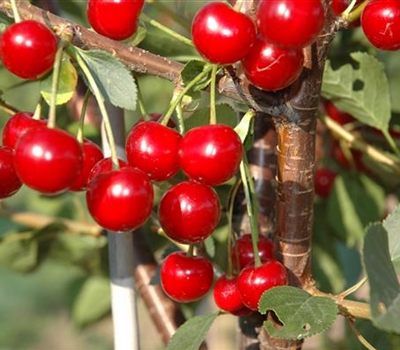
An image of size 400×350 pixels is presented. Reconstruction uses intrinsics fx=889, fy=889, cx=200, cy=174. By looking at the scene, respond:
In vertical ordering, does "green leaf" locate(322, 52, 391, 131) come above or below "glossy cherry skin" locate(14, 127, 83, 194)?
below

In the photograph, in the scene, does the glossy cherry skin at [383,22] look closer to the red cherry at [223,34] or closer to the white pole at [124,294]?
the red cherry at [223,34]

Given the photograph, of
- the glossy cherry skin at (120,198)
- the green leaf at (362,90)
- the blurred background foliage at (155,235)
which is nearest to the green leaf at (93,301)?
the blurred background foliage at (155,235)

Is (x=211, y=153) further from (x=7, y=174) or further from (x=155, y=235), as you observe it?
(x=155, y=235)

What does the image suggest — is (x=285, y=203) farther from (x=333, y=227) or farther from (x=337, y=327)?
(x=337, y=327)

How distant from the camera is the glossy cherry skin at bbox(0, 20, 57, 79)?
79cm

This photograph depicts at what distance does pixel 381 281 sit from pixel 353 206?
712 mm

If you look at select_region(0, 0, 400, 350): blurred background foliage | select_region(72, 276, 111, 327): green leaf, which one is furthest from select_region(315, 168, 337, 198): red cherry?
select_region(72, 276, 111, 327): green leaf

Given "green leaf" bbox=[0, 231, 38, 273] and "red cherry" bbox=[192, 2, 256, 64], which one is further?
"green leaf" bbox=[0, 231, 38, 273]

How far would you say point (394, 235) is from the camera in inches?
38.2

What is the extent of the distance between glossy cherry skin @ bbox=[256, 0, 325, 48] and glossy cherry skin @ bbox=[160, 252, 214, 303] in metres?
0.35

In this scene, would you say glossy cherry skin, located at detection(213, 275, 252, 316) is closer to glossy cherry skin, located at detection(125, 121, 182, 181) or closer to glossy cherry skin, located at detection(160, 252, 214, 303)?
glossy cherry skin, located at detection(160, 252, 214, 303)

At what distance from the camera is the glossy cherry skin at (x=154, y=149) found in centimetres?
88

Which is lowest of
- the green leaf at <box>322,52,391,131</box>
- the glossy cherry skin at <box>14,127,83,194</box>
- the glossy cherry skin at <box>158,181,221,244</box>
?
the green leaf at <box>322,52,391,131</box>

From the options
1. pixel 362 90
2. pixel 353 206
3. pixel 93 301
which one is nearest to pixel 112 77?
pixel 362 90
